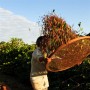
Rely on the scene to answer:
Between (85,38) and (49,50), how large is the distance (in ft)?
2.52

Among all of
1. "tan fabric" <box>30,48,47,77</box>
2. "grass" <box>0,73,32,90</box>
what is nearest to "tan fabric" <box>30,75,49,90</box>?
"tan fabric" <box>30,48,47,77</box>

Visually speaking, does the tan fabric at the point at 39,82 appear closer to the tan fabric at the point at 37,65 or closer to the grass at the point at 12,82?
the tan fabric at the point at 37,65

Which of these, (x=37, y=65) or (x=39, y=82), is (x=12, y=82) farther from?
(x=37, y=65)

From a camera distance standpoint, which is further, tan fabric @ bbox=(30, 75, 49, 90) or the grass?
the grass

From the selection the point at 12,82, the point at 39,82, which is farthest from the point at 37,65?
the point at 12,82

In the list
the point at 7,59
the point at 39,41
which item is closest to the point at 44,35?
the point at 39,41

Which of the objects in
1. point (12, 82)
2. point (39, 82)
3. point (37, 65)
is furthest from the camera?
point (12, 82)

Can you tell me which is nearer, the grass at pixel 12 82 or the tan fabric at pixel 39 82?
the tan fabric at pixel 39 82

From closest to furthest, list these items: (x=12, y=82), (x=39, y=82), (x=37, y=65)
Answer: (x=37, y=65) → (x=39, y=82) → (x=12, y=82)

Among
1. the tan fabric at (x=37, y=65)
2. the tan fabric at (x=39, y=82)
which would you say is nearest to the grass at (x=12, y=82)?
the tan fabric at (x=39, y=82)

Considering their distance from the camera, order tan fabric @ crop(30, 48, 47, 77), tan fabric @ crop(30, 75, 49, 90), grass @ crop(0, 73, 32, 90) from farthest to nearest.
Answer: grass @ crop(0, 73, 32, 90), tan fabric @ crop(30, 75, 49, 90), tan fabric @ crop(30, 48, 47, 77)

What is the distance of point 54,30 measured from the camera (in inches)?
256

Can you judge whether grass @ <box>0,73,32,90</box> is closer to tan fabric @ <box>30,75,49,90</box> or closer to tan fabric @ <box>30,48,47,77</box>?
tan fabric @ <box>30,75,49,90</box>

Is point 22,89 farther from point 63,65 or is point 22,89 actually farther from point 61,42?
point 61,42
